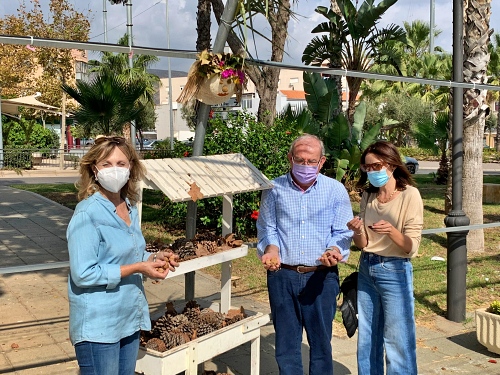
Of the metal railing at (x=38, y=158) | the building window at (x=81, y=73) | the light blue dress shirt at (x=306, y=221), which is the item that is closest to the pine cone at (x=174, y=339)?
the light blue dress shirt at (x=306, y=221)

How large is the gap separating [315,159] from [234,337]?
1.27 m

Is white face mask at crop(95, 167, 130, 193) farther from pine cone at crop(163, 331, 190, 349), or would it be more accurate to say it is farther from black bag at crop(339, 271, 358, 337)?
black bag at crop(339, 271, 358, 337)

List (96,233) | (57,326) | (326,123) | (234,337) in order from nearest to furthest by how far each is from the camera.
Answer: (96,233) < (234,337) < (57,326) < (326,123)

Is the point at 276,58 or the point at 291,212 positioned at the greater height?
the point at 276,58

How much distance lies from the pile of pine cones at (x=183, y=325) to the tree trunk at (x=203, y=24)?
878cm

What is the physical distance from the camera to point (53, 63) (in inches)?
1042

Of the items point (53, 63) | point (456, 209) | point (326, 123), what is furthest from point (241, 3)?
point (53, 63)

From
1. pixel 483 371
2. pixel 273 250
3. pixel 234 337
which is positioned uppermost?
pixel 273 250

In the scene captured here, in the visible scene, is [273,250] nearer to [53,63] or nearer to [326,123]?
[326,123]

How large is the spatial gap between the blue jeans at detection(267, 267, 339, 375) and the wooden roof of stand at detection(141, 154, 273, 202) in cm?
65

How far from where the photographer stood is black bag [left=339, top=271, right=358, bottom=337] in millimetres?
4055

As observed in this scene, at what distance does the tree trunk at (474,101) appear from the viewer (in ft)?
28.2

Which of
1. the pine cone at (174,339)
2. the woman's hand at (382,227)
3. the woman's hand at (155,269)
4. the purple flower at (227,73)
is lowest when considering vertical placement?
the pine cone at (174,339)

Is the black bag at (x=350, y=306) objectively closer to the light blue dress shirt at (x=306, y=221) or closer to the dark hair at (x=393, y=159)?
the light blue dress shirt at (x=306, y=221)
